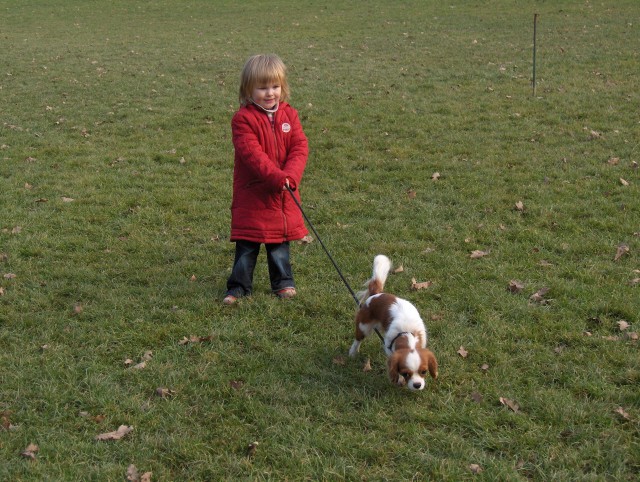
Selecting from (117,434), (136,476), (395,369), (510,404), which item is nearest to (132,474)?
(136,476)

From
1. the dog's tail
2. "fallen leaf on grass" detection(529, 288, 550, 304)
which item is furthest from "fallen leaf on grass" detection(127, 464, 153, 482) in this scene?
"fallen leaf on grass" detection(529, 288, 550, 304)

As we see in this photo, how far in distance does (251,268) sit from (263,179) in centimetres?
78

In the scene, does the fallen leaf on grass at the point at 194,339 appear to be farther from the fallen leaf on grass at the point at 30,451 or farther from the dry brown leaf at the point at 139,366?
the fallen leaf on grass at the point at 30,451

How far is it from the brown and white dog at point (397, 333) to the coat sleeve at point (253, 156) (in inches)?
41.3

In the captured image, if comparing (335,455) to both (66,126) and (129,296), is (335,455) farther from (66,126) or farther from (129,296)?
(66,126)

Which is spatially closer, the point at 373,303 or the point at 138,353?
the point at 373,303

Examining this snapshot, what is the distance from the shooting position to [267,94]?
505 centimetres

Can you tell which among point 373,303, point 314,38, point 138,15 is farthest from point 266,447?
point 138,15

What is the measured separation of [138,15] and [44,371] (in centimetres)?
2233

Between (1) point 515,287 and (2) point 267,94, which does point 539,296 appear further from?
(2) point 267,94

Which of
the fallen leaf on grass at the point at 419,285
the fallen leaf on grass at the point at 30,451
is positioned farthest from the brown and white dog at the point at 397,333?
the fallen leaf on grass at the point at 30,451

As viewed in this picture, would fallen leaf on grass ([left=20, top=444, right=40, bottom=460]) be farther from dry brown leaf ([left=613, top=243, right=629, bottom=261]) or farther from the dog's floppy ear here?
dry brown leaf ([left=613, top=243, right=629, bottom=261])

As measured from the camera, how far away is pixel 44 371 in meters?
4.41

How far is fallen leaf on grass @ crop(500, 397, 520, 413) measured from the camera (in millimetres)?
3920
